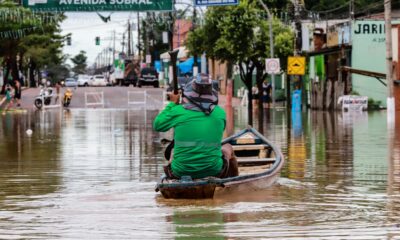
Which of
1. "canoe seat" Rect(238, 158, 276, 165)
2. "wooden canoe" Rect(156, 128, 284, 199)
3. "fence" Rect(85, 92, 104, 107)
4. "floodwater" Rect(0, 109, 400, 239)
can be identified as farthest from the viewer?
"fence" Rect(85, 92, 104, 107)

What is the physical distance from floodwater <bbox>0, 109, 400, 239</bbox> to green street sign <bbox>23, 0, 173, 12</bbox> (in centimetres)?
2141

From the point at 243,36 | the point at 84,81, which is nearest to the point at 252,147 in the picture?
the point at 243,36

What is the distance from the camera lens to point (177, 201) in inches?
465

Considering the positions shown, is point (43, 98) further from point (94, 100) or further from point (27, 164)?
point (27, 164)

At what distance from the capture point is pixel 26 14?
60.9 metres

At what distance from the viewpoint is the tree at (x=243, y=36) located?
5094cm

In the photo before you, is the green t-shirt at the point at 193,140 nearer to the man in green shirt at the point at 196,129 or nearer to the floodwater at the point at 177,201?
the man in green shirt at the point at 196,129

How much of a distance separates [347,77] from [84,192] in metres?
36.9

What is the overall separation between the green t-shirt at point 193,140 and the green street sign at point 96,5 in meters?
33.5

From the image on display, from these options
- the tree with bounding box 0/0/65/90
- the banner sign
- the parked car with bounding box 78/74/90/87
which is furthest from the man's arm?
the parked car with bounding box 78/74/90/87

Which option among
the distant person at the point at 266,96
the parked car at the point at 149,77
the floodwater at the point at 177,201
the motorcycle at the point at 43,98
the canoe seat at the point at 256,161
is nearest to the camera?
the floodwater at the point at 177,201

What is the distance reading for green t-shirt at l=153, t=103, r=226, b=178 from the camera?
11.9m

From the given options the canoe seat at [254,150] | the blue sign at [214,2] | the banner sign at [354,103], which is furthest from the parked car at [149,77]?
the canoe seat at [254,150]

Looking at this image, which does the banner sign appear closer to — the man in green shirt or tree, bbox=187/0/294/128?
tree, bbox=187/0/294/128
